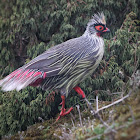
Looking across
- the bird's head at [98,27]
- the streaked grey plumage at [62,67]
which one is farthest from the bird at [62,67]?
the bird's head at [98,27]

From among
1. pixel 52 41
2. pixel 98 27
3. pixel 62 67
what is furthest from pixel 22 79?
pixel 98 27

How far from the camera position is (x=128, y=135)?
149 cm

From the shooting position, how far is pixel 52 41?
416 centimetres

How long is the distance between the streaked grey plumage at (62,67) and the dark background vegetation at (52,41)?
772 mm

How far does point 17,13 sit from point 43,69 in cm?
187

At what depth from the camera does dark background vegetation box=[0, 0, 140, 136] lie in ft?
12.7

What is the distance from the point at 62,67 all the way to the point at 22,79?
2.16ft

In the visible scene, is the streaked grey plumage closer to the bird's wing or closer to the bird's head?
the bird's wing

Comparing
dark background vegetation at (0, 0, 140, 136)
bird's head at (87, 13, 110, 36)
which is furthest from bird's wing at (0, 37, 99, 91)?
dark background vegetation at (0, 0, 140, 136)

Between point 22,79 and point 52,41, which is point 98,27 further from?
point 22,79

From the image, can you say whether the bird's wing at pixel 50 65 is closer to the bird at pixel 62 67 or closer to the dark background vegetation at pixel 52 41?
the bird at pixel 62 67

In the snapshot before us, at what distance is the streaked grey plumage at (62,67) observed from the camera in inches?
119

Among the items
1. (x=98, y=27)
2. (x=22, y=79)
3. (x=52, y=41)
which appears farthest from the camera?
(x=52, y=41)

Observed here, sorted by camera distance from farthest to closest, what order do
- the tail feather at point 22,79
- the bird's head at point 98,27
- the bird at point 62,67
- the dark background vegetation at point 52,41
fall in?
the dark background vegetation at point 52,41
the bird's head at point 98,27
the bird at point 62,67
the tail feather at point 22,79
